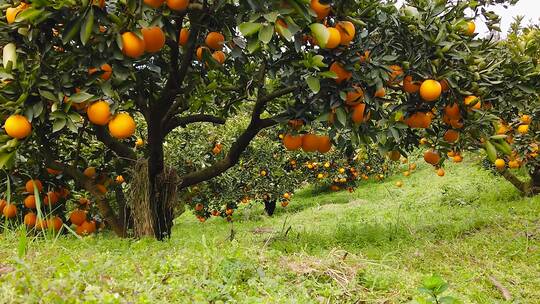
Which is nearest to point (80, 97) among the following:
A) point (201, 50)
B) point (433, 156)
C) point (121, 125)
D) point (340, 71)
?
point (121, 125)

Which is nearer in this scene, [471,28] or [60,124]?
[60,124]

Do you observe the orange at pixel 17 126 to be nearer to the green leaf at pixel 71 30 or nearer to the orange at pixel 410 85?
the green leaf at pixel 71 30

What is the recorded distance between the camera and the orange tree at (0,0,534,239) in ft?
8.83

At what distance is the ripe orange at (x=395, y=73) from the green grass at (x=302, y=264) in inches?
50.4

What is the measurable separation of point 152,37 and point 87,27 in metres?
0.42

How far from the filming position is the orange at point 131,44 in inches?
107

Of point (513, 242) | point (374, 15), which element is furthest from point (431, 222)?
point (374, 15)

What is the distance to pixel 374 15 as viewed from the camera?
342 cm

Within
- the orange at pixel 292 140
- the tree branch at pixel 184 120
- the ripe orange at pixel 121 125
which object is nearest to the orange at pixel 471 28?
the orange at pixel 292 140

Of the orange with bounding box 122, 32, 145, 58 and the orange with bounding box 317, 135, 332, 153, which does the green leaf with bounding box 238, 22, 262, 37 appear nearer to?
the orange with bounding box 122, 32, 145, 58

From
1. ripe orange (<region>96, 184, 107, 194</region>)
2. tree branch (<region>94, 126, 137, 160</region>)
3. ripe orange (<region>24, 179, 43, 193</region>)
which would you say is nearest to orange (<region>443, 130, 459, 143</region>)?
tree branch (<region>94, 126, 137, 160</region>)

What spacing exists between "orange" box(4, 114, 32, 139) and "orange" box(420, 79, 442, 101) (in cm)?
246

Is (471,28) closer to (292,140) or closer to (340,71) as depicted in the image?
(340,71)

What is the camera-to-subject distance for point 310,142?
12.1 feet
